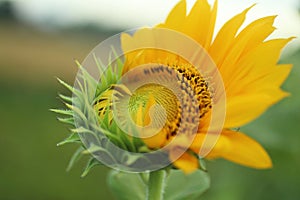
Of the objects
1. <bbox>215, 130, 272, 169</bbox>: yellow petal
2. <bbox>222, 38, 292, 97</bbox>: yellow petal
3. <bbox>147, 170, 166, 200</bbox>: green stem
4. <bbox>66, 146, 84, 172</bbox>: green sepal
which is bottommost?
<bbox>147, 170, 166, 200</bbox>: green stem

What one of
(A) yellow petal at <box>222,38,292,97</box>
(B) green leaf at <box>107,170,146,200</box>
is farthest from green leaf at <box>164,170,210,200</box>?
(A) yellow petal at <box>222,38,292,97</box>

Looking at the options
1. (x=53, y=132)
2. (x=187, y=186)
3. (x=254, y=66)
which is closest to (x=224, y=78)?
(x=254, y=66)

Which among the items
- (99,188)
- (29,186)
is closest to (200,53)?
(99,188)

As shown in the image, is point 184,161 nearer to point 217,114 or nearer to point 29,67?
point 217,114

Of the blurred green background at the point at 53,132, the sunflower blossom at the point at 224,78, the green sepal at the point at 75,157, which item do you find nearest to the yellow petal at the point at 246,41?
the sunflower blossom at the point at 224,78

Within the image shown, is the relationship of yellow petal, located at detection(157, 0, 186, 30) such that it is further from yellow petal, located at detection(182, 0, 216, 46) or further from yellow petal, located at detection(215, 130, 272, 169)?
yellow petal, located at detection(215, 130, 272, 169)

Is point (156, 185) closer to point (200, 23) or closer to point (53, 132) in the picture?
point (200, 23)
